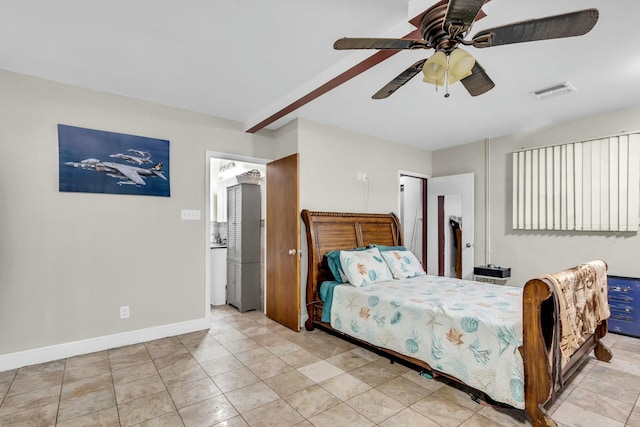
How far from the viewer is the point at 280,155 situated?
170 inches

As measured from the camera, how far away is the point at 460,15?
4.84 ft

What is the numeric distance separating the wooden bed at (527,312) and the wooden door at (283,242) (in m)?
0.17

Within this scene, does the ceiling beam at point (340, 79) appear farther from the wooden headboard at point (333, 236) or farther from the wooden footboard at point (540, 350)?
the wooden footboard at point (540, 350)

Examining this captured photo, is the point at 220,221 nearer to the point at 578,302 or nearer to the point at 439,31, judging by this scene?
the point at 439,31

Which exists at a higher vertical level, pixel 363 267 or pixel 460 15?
pixel 460 15

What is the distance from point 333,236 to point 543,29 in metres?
2.93

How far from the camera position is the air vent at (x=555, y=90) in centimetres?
305

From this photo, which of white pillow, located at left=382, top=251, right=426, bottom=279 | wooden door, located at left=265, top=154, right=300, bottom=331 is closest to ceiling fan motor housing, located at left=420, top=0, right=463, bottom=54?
wooden door, located at left=265, top=154, right=300, bottom=331

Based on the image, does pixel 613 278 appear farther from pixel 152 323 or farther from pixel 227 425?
pixel 152 323

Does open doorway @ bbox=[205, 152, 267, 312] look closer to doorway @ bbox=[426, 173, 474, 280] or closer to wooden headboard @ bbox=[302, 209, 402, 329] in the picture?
wooden headboard @ bbox=[302, 209, 402, 329]

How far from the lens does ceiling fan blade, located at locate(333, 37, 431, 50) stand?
5.42 feet

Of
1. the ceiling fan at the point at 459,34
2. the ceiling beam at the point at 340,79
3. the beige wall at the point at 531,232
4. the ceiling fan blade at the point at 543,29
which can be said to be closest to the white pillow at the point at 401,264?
the beige wall at the point at 531,232

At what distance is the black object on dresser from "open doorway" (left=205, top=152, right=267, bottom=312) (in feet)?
13.8

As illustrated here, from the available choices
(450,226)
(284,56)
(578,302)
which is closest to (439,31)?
(284,56)
